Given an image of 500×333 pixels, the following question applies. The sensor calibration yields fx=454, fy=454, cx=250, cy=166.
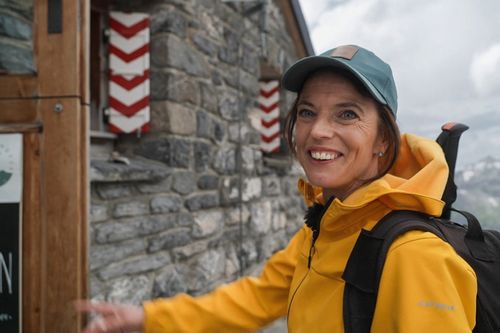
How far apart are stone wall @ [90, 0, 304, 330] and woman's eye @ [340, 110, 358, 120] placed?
1.93 meters

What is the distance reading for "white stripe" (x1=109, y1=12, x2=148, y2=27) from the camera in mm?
3385

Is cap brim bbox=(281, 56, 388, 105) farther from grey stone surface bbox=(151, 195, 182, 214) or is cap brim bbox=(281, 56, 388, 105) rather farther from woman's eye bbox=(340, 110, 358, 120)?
grey stone surface bbox=(151, 195, 182, 214)

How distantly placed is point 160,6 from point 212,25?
0.79m

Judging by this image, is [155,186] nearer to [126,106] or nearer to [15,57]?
[126,106]

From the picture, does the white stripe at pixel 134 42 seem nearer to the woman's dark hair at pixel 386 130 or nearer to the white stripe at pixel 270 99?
the woman's dark hair at pixel 386 130

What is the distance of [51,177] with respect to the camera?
5.48ft

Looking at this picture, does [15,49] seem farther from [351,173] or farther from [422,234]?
[422,234]

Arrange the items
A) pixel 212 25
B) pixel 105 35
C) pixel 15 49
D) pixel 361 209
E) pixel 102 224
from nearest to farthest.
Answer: pixel 361 209
pixel 15 49
pixel 102 224
pixel 105 35
pixel 212 25

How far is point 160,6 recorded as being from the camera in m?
3.49

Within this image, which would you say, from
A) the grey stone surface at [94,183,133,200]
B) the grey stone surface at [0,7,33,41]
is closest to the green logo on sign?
the grey stone surface at [0,7,33,41]

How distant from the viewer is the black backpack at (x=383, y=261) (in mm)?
1001

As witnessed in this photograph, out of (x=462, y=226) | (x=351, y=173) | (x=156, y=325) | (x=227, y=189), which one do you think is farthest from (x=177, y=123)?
(x=462, y=226)

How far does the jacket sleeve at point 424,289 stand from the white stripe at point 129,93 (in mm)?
2743

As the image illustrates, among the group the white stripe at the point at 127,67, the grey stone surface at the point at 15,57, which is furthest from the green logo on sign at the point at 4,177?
the white stripe at the point at 127,67
